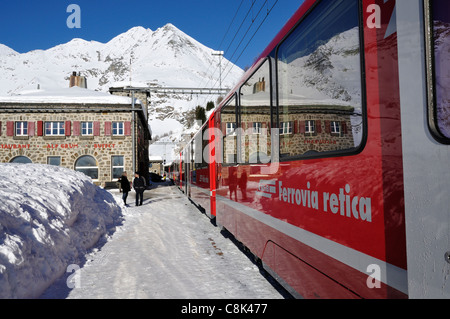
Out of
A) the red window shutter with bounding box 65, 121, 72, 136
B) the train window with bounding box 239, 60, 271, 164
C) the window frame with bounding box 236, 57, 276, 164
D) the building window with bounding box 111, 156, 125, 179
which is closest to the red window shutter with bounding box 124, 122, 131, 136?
the building window with bounding box 111, 156, 125, 179

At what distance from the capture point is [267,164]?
4.28 m

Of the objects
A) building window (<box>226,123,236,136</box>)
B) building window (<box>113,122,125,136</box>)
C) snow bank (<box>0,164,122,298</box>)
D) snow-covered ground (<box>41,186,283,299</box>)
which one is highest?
building window (<box>113,122,125,136</box>)

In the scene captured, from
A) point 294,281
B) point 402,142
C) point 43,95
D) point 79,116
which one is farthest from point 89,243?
point 43,95

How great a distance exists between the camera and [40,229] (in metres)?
4.94

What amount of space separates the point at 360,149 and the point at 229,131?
14.8 feet

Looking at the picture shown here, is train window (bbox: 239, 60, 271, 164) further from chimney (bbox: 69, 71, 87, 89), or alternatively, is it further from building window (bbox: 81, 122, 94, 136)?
chimney (bbox: 69, 71, 87, 89)

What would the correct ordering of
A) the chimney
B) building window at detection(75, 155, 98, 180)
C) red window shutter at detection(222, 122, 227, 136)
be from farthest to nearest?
1. the chimney
2. building window at detection(75, 155, 98, 180)
3. red window shutter at detection(222, 122, 227, 136)

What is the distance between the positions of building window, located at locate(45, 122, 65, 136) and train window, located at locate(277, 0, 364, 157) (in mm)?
28047

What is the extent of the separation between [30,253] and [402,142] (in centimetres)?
440

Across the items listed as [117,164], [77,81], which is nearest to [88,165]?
[117,164]

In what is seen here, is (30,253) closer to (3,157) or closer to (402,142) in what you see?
(402,142)

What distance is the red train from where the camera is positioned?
71.5 inches

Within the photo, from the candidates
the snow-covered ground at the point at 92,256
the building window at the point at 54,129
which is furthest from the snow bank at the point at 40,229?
the building window at the point at 54,129

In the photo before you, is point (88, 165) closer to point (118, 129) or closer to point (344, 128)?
point (118, 129)
